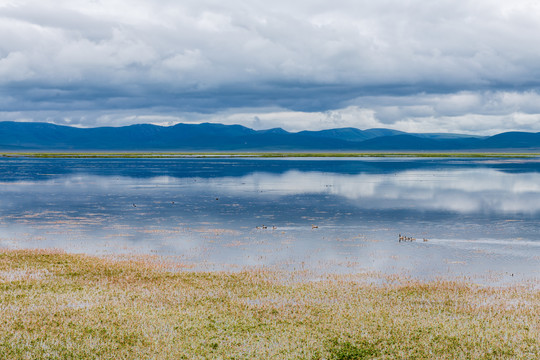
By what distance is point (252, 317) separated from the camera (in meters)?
17.5

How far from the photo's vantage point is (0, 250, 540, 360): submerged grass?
48.8ft

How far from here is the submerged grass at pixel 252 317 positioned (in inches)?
586

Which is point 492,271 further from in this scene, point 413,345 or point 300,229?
point 300,229

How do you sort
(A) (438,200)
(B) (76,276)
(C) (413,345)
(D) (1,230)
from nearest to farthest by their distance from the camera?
1. (C) (413,345)
2. (B) (76,276)
3. (D) (1,230)
4. (A) (438,200)

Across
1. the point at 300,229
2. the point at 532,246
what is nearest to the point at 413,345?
the point at 532,246

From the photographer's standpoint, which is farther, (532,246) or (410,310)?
A: (532,246)

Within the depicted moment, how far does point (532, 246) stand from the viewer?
3031 cm

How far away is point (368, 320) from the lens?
1720 centimetres

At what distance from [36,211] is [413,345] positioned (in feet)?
132

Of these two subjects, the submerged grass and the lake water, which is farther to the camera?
the lake water

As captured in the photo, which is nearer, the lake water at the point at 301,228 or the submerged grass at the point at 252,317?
the submerged grass at the point at 252,317

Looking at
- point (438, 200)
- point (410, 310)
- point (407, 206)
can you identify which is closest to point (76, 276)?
point (410, 310)

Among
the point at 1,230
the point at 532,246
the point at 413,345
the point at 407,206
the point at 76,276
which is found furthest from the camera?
the point at 407,206

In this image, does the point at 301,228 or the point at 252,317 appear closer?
the point at 252,317
